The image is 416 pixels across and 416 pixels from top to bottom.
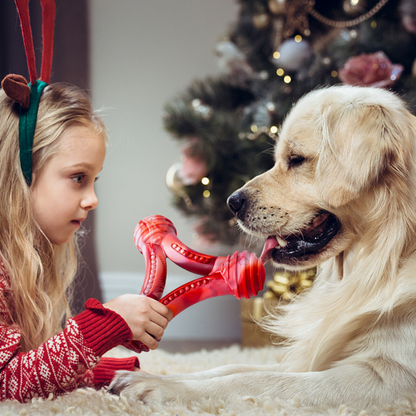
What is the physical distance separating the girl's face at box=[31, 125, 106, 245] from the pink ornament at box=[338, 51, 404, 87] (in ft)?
3.62

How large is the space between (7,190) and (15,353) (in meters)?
0.36

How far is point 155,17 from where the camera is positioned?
2.70 m

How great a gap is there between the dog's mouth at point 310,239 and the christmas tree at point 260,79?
848 millimetres

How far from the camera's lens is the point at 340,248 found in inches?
37.2

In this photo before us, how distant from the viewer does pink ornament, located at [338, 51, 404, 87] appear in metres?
1.60

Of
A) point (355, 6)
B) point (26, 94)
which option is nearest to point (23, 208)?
point (26, 94)

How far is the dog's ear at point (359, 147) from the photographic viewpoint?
0.86 metres

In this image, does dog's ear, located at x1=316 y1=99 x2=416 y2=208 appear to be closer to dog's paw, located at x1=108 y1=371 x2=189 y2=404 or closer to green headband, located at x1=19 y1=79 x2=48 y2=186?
dog's paw, located at x1=108 y1=371 x2=189 y2=404

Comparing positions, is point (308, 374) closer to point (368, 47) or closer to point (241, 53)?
point (368, 47)

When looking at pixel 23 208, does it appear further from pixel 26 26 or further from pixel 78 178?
pixel 26 26

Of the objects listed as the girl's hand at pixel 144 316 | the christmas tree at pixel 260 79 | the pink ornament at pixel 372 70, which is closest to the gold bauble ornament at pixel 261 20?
the christmas tree at pixel 260 79

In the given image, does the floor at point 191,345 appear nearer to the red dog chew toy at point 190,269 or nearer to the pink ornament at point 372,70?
the red dog chew toy at point 190,269

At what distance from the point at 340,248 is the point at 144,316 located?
1.49ft

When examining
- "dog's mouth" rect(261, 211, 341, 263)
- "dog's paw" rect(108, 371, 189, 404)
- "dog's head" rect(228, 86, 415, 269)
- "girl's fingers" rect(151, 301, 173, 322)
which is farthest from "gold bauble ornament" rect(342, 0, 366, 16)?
"dog's paw" rect(108, 371, 189, 404)
